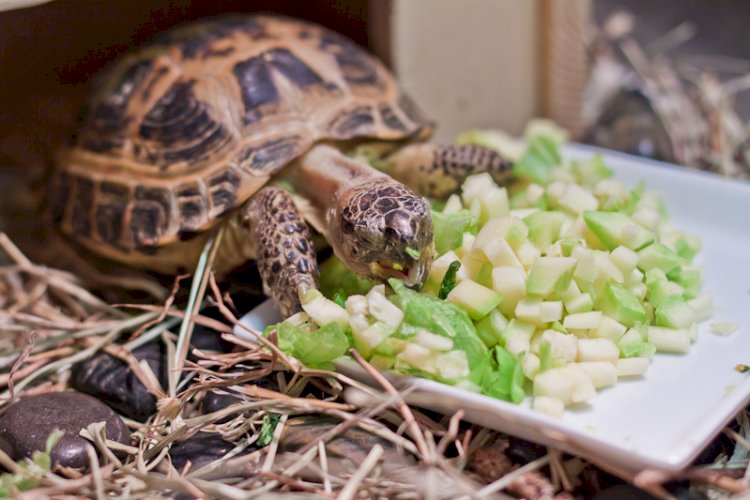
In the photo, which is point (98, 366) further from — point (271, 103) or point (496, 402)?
point (496, 402)

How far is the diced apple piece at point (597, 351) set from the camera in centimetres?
162

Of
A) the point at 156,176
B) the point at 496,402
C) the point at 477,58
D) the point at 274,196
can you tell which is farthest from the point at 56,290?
the point at 477,58

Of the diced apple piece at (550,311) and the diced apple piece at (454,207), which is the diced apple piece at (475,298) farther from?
the diced apple piece at (454,207)

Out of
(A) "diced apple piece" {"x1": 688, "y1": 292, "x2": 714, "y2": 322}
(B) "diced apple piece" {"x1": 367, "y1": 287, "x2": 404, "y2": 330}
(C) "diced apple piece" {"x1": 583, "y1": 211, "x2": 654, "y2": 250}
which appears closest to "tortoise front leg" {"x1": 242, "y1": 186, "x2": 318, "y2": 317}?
(B) "diced apple piece" {"x1": 367, "y1": 287, "x2": 404, "y2": 330}

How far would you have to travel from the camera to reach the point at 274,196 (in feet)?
6.64

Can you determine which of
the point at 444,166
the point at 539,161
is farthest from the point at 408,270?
the point at 539,161

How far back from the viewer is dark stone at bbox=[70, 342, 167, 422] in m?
1.84

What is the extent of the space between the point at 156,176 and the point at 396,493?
1171 mm

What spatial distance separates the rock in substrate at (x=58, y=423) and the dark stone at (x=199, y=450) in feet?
0.45

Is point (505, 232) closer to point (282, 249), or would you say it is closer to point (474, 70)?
point (282, 249)

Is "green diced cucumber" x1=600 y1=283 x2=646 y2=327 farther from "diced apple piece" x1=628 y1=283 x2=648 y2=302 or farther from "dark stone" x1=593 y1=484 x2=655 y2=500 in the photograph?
"dark stone" x1=593 y1=484 x2=655 y2=500

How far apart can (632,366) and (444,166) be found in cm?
88

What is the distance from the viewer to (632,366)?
64.0 inches

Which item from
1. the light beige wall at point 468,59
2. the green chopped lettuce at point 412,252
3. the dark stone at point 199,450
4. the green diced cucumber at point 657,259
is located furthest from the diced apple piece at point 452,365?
the light beige wall at point 468,59
